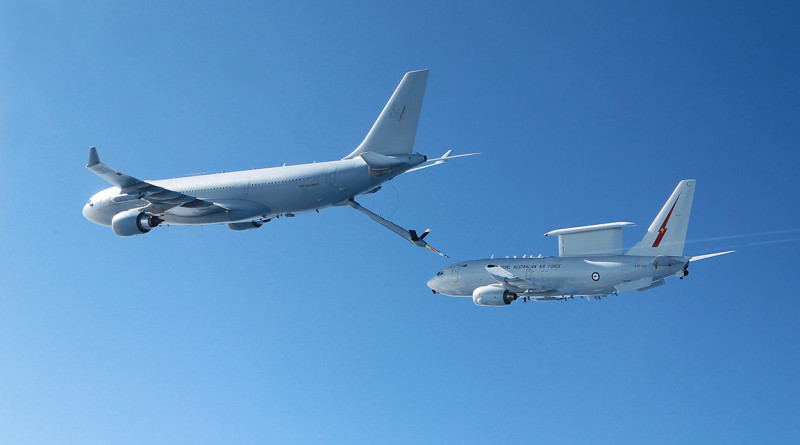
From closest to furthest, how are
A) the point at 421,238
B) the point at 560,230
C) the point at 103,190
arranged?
the point at 421,238 < the point at 103,190 < the point at 560,230

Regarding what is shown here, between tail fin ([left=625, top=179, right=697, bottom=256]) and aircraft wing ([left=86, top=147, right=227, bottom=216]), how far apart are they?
1213 inches

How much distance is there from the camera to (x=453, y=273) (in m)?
61.5

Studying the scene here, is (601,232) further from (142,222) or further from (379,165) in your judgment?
(142,222)

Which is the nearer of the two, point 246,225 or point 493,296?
point 246,225

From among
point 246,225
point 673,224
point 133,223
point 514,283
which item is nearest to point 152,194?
point 133,223

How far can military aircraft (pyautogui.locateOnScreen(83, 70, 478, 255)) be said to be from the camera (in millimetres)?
38344

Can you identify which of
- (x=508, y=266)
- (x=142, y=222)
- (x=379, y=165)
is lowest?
(x=142, y=222)

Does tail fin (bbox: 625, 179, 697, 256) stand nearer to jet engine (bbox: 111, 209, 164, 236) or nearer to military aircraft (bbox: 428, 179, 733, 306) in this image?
military aircraft (bbox: 428, 179, 733, 306)

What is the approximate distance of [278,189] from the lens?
131 feet

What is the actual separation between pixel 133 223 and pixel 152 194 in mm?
3237

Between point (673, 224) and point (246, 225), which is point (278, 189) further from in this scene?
point (673, 224)

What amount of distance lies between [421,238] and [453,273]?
71.3ft

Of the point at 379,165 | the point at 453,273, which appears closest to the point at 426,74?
the point at 379,165

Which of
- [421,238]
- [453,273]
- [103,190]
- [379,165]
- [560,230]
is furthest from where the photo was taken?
[453,273]
